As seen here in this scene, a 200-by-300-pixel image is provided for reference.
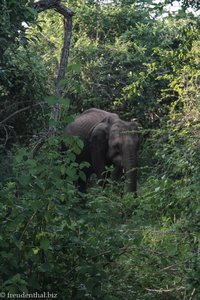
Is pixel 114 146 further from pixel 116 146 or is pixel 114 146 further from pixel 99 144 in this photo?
pixel 99 144

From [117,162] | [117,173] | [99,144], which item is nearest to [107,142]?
[99,144]

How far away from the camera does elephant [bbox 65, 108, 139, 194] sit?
1229 cm

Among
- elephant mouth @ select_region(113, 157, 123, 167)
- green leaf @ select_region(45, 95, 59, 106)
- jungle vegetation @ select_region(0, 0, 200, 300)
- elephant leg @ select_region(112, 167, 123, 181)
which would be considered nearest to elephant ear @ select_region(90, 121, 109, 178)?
elephant mouth @ select_region(113, 157, 123, 167)

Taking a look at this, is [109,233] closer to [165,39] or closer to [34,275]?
[34,275]

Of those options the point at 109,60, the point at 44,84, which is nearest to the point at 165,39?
the point at 109,60

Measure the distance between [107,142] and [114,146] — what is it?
416mm

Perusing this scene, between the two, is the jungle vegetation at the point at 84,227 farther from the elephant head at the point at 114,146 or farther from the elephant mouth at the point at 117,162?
the elephant mouth at the point at 117,162

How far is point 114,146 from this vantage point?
12.7m

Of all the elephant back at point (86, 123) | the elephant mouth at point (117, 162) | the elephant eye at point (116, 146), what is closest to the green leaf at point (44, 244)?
the elephant mouth at point (117, 162)

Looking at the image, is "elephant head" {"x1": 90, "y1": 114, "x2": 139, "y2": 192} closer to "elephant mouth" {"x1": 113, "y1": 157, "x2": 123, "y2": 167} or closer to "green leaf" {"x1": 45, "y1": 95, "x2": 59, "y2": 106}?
"elephant mouth" {"x1": 113, "y1": 157, "x2": 123, "y2": 167}

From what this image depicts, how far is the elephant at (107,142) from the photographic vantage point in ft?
40.3

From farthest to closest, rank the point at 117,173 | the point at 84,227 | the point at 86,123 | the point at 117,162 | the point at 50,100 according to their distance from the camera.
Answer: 1. the point at 86,123
2. the point at 117,162
3. the point at 117,173
4. the point at 84,227
5. the point at 50,100

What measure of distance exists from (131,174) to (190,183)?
16.5 feet

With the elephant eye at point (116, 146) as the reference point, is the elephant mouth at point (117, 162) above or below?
below
